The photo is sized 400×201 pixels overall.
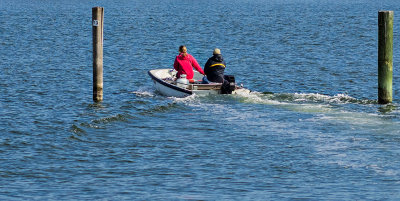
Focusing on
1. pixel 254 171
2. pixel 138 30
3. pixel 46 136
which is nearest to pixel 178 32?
pixel 138 30

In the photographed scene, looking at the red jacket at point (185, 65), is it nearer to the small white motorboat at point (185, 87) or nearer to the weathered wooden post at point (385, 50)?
the small white motorboat at point (185, 87)

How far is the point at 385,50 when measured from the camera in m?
22.5

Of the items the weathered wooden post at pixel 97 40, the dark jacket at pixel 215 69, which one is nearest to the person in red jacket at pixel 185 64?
the dark jacket at pixel 215 69

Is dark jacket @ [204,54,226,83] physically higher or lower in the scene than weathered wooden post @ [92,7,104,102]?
lower

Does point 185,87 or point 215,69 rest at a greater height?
point 215,69

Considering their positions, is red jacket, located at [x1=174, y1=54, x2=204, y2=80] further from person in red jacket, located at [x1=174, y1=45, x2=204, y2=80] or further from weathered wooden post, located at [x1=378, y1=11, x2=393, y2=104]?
weathered wooden post, located at [x1=378, y1=11, x2=393, y2=104]

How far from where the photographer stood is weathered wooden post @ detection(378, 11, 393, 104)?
2225cm

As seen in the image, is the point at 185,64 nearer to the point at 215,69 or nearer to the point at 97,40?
the point at 215,69

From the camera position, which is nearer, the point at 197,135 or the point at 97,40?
the point at 197,135

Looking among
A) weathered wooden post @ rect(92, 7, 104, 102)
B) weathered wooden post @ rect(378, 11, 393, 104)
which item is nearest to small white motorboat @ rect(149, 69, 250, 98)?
weathered wooden post @ rect(92, 7, 104, 102)

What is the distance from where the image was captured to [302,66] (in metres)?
38.6

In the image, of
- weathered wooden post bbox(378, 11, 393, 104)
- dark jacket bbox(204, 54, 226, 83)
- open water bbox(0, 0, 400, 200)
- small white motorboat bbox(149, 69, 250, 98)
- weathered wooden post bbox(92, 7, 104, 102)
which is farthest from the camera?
dark jacket bbox(204, 54, 226, 83)

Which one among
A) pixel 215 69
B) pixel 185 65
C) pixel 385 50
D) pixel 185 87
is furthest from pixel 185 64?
pixel 385 50

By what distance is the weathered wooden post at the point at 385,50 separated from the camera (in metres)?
22.2
